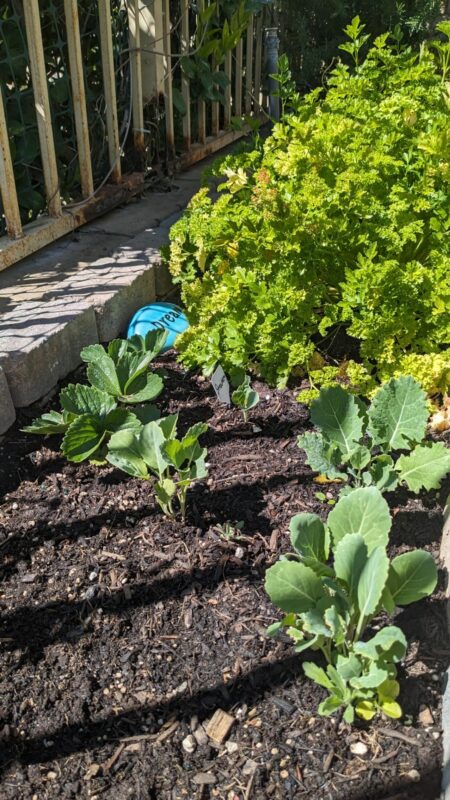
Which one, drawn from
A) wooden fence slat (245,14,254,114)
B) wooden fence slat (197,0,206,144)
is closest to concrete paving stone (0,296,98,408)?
wooden fence slat (197,0,206,144)

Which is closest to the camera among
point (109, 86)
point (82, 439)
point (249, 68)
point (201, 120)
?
point (82, 439)

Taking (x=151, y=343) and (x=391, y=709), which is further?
(x=151, y=343)

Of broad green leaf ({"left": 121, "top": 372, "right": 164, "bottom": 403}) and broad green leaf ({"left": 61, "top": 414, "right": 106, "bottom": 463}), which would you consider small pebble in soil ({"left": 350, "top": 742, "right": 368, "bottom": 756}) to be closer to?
broad green leaf ({"left": 61, "top": 414, "right": 106, "bottom": 463})

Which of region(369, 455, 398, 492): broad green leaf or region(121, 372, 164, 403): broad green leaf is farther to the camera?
region(121, 372, 164, 403): broad green leaf

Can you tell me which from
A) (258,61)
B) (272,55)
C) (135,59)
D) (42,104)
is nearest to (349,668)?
(42,104)

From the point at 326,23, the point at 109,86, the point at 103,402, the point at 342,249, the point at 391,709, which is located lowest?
the point at 391,709

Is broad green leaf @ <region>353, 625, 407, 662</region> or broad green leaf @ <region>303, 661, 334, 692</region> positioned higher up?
broad green leaf @ <region>353, 625, 407, 662</region>

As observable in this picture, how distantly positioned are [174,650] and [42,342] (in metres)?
1.37

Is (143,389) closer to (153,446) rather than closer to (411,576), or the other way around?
(153,446)

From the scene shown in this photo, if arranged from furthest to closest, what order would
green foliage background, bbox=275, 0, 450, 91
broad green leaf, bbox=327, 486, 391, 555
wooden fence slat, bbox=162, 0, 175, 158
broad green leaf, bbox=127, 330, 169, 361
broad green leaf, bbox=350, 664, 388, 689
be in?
green foliage background, bbox=275, 0, 450, 91
wooden fence slat, bbox=162, 0, 175, 158
broad green leaf, bbox=127, 330, 169, 361
broad green leaf, bbox=327, 486, 391, 555
broad green leaf, bbox=350, 664, 388, 689

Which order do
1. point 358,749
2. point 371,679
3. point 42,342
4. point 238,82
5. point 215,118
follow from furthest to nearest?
point 238,82
point 215,118
point 42,342
point 358,749
point 371,679

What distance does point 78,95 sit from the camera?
3730 millimetres

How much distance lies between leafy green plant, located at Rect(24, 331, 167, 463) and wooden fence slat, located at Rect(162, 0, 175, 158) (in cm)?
234

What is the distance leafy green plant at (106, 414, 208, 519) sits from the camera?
230 cm
